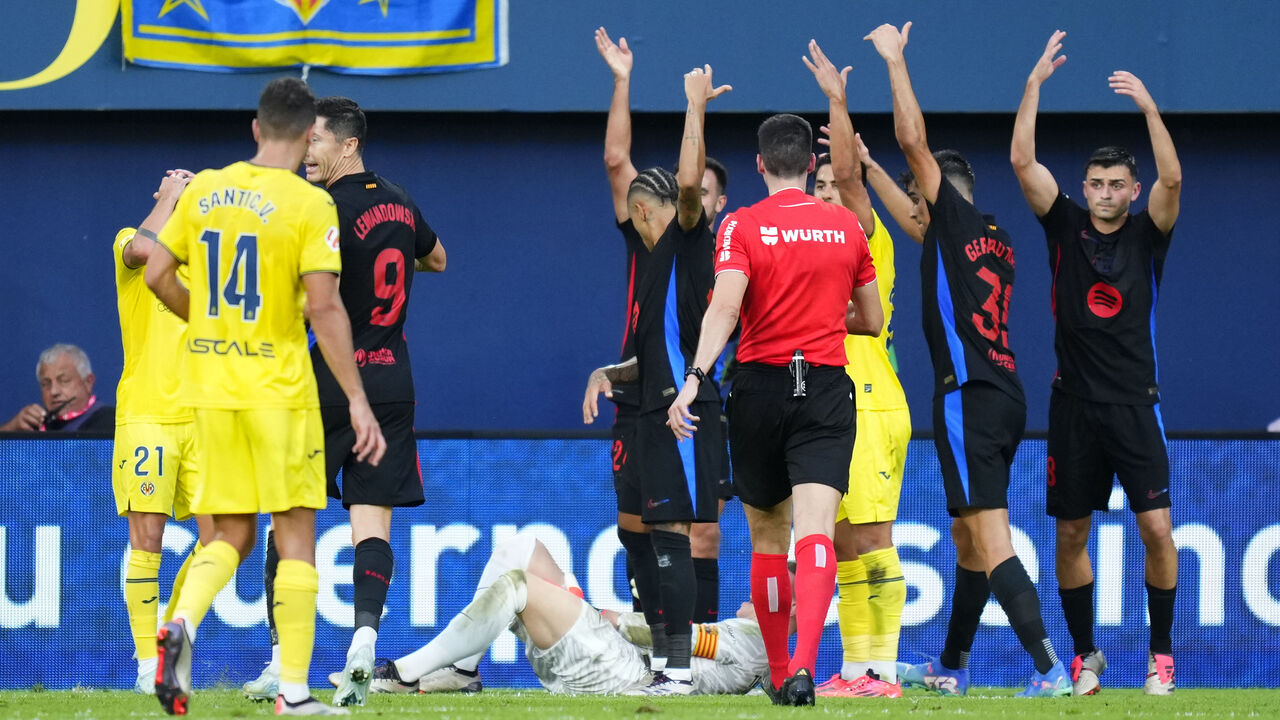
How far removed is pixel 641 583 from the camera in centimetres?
701

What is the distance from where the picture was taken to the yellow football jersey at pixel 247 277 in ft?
16.2

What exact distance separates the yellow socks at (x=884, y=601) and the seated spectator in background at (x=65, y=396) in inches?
189

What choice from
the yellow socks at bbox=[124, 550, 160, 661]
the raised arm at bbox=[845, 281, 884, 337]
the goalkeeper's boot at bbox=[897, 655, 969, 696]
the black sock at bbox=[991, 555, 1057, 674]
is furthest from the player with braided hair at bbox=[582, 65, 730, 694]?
the yellow socks at bbox=[124, 550, 160, 661]

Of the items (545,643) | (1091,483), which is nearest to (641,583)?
(545,643)

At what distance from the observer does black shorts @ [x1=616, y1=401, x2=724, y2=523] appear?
263 inches

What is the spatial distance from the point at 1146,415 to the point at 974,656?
2081 mm

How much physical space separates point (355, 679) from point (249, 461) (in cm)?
105

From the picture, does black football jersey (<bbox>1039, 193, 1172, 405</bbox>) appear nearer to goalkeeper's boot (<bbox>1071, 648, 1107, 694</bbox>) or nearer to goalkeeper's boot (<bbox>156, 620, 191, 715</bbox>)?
goalkeeper's boot (<bbox>1071, 648, 1107, 694</bbox>)

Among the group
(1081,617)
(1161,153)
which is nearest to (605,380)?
(1081,617)

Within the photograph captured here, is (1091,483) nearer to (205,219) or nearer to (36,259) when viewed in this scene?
(205,219)

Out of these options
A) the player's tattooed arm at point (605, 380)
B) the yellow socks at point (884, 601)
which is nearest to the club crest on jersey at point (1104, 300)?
the yellow socks at point (884, 601)

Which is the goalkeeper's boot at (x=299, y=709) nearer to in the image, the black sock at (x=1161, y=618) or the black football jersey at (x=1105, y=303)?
the black football jersey at (x=1105, y=303)

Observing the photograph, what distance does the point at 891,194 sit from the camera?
716cm

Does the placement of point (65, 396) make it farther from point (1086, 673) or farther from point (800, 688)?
point (1086, 673)
